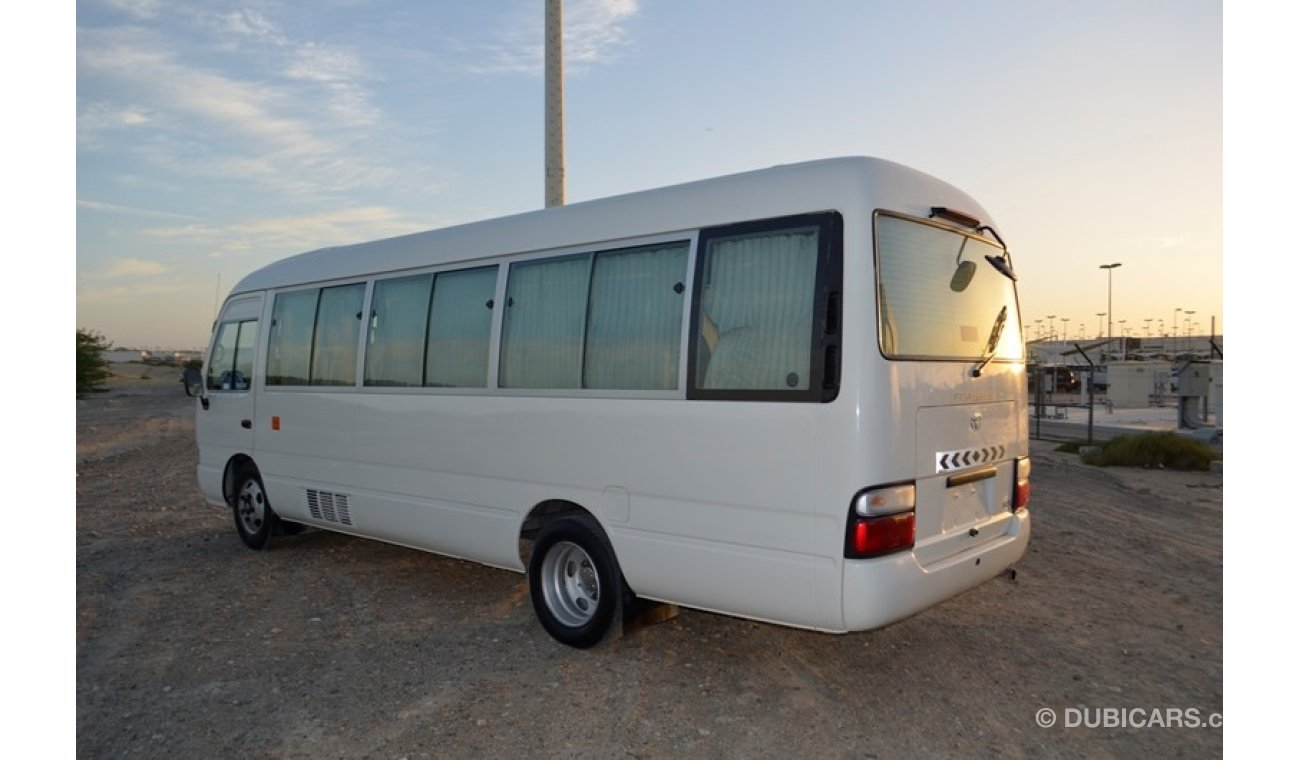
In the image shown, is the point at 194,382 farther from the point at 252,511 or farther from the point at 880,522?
the point at 880,522

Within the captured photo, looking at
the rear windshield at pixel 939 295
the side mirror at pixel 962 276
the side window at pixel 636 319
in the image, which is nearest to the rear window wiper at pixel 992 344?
the rear windshield at pixel 939 295

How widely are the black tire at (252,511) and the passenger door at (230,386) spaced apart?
0.85 feet

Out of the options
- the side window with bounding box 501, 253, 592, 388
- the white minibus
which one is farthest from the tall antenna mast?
the side window with bounding box 501, 253, 592, 388

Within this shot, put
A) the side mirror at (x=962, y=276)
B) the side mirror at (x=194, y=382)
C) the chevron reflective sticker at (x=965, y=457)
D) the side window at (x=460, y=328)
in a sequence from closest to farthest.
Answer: the chevron reflective sticker at (x=965, y=457)
the side mirror at (x=962, y=276)
the side window at (x=460, y=328)
the side mirror at (x=194, y=382)

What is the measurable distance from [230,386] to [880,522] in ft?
23.0

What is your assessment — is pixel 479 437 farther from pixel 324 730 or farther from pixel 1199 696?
pixel 1199 696

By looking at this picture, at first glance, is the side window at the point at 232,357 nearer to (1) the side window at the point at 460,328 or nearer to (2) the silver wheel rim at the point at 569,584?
(1) the side window at the point at 460,328

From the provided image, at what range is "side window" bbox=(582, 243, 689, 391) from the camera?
5.13 meters

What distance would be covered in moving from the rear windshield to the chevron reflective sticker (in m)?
0.52

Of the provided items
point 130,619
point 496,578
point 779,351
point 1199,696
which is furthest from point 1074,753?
point 130,619

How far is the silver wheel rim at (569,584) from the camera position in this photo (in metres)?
5.73

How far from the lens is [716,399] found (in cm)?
483

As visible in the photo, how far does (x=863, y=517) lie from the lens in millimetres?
4293

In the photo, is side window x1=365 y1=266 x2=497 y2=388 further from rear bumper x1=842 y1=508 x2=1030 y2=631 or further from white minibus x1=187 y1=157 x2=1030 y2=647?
rear bumper x1=842 y1=508 x2=1030 y2=631
